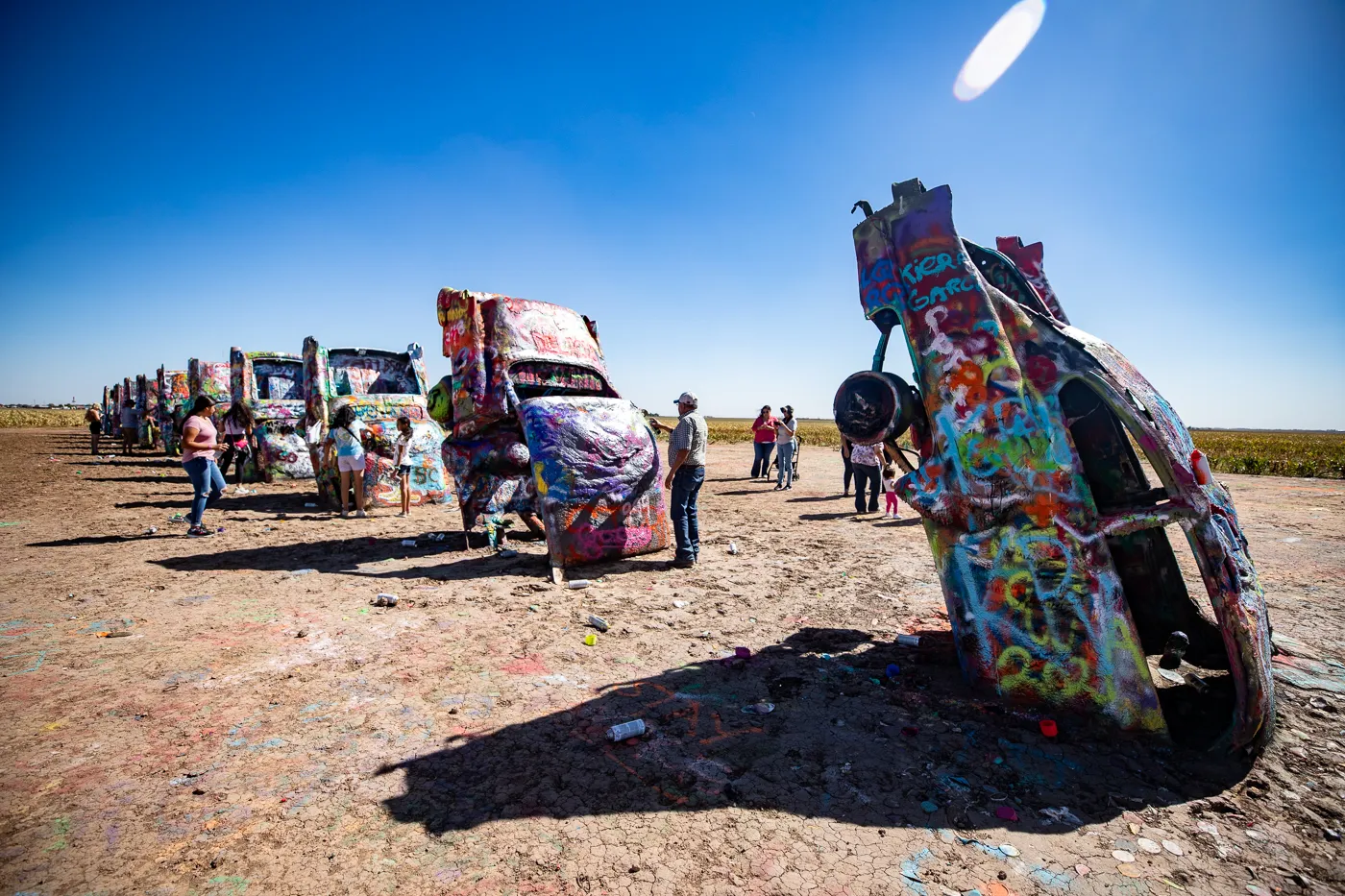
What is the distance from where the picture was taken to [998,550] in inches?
122

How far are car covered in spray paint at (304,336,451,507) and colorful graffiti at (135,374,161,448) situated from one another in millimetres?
17018

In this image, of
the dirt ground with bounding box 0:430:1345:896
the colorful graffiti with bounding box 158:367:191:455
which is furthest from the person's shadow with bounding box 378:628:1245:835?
the colorful graffiti with bounding box 158:367:191:455

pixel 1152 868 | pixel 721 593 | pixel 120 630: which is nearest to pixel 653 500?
pixel 721 593

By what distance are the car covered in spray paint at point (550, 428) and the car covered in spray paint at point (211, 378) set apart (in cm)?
1316

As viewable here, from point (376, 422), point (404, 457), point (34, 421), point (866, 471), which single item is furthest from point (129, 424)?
point (34, 421)

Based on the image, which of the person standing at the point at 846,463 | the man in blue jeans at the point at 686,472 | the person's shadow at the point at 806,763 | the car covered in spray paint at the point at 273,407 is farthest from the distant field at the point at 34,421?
the person's shadow at the point at 806,763

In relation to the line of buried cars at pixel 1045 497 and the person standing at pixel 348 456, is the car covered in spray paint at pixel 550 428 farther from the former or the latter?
the person standing at pixel 348 456

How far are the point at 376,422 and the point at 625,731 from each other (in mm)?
9306

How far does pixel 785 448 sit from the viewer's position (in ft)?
45.2

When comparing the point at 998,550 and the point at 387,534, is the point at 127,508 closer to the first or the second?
the point at 387,534

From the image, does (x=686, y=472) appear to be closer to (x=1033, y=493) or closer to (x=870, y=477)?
(x=1033, y=493)

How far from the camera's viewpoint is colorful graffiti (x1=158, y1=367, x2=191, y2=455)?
18.7 metres

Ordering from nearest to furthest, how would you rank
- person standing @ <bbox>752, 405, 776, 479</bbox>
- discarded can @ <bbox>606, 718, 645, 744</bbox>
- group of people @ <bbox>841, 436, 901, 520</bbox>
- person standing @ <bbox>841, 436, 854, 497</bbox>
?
discarded can @ <bbox>606, 718, 645, 744</bbox> → group of people @ <bbox>841, 436, 901, 520</bbox> → person standing @ <bbox>841, 436, 854, 497</bbox> → person standing @ <bbox>752, 405, 776, 479</bbox>

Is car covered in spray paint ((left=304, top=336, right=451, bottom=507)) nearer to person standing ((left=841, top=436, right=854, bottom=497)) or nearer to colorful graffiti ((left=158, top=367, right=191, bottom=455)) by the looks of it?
person standing ((left=841, top=436, right=854, bottom=497))
